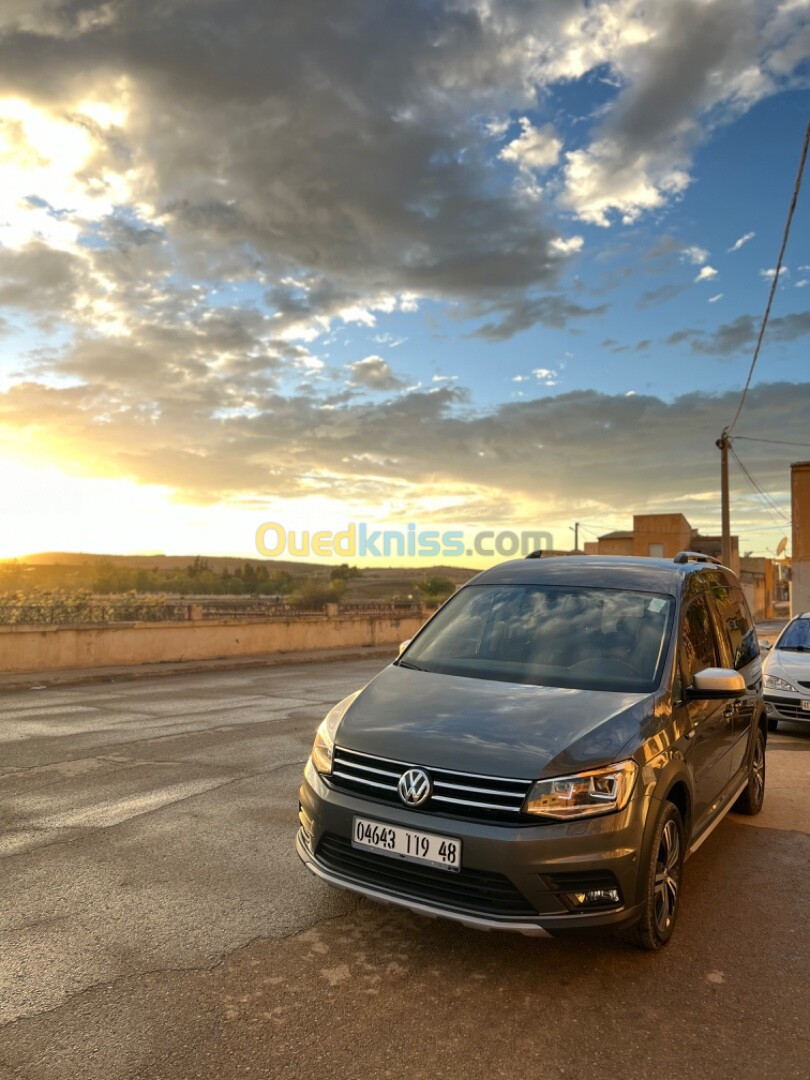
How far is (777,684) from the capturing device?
32.2ft

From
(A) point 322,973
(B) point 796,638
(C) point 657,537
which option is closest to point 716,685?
(A) point 322,973

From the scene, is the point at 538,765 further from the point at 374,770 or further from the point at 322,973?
the point at 322,973

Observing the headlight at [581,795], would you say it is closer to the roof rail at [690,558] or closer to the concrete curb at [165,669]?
the roof rail at [690,558]

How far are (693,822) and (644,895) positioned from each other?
936mm

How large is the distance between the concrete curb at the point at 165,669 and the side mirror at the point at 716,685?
13772 millimetres

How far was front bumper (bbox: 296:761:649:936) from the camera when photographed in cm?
326

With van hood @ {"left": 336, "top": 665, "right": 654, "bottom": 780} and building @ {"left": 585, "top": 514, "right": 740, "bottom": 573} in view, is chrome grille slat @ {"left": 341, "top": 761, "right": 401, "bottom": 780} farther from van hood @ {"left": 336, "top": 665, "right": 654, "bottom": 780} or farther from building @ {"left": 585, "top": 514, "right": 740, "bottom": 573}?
building @ {"left": 585, "top": 514, "right": 740, "bottom": 573}

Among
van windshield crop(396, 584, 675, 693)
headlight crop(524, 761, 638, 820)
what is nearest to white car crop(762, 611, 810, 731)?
van windshield crop(396, 584, 675, 693)

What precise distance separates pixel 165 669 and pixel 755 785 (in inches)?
572

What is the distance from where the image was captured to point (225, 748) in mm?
8641

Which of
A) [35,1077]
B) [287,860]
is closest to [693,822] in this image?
[287,860]

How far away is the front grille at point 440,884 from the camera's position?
3.30 metres

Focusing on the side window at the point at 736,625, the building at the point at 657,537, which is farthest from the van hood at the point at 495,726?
the building at the point at 657,537

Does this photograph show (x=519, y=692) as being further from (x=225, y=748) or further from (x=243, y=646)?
(x=243, y=646)
